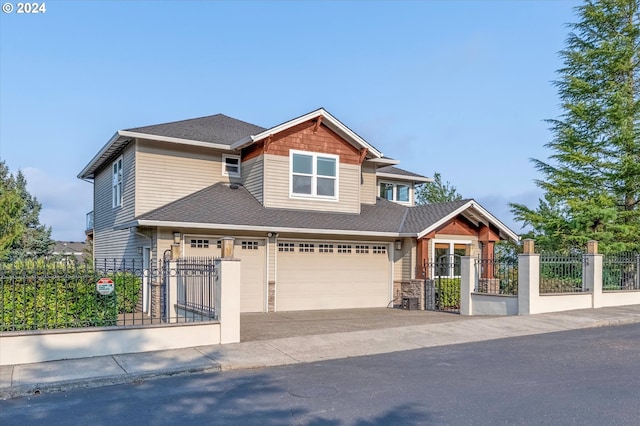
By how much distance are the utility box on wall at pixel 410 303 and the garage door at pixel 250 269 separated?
504cm

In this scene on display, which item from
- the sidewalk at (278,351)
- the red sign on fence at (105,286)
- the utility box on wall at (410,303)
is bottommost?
the utility box on wall at (410,303)

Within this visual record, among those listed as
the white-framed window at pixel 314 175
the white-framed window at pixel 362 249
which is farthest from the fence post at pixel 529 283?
the white-framed window at pixel 314 175

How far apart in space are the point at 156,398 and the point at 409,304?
12283mm


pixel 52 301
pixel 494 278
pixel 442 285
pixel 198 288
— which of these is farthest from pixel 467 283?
pixel 52 301

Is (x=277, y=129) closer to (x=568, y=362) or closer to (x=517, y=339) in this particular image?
(x=517, y=339)

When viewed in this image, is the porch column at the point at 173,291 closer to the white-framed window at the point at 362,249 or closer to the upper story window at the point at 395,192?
the white-framed window at the point at 362,249

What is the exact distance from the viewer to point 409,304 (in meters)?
17.9

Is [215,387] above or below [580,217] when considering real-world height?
below

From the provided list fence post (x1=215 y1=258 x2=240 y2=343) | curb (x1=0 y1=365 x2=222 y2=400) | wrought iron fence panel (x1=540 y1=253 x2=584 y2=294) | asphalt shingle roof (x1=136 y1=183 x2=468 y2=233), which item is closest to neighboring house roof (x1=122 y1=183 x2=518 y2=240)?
asphalt shingle roof (x1=136 y1=183 x2=468 y2=233)

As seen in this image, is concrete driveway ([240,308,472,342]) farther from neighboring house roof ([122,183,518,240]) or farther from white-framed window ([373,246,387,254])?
neighboring house roof ([122,183,518,240])

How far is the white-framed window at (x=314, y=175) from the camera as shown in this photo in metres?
17.9

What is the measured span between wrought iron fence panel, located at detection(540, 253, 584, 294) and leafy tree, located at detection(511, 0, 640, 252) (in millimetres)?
5857

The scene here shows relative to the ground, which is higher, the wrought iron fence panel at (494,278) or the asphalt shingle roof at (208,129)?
the asphalt shingle roof at (208,129)

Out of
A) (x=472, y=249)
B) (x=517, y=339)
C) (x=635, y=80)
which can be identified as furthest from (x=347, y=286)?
(x=635, y=80)
